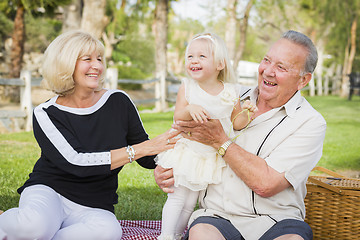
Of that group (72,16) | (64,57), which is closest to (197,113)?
(64,57)

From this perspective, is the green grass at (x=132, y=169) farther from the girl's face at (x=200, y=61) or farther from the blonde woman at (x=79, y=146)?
the girl's face at (x=200, y=61)

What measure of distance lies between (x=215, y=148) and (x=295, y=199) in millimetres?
570

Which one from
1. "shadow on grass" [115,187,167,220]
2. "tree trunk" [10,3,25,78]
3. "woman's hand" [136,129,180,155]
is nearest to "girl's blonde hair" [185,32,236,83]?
"woman's hand" [136,129,180,155]

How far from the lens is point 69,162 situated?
262 cm

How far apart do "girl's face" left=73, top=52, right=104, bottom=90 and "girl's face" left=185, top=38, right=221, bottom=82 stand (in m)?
0.60

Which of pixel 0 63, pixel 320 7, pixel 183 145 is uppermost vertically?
pixel 320 7

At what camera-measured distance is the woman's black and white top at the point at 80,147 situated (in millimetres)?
2645

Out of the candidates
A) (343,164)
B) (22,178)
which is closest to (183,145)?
(22,178)

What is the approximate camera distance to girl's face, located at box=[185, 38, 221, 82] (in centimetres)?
274

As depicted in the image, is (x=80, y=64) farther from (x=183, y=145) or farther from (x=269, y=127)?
(x=269, y=127)

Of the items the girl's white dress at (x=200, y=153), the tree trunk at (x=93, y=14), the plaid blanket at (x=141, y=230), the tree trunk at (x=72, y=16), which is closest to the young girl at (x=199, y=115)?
the girl's white dress at (x=200, y=153)

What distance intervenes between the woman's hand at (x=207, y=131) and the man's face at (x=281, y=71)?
0.37 m

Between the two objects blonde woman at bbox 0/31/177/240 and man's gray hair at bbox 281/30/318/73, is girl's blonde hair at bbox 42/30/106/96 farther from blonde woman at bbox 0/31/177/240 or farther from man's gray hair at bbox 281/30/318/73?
man's gray hair at bbox 281/30/318/73

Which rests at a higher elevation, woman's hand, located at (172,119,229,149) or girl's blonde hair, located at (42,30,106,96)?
girl's blonde hair, located at (42,30,106,96)
